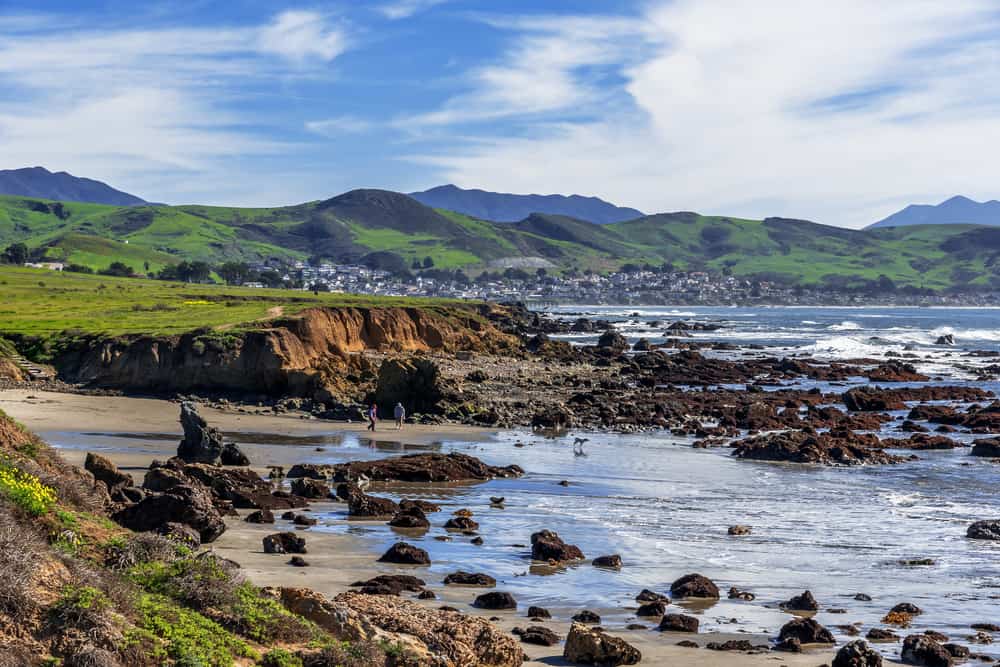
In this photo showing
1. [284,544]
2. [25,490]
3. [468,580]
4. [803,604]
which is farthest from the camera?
[284,544]

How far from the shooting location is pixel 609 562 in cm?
2053

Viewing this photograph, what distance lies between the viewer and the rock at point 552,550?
67.9ft

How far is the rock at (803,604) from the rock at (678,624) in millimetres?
2286

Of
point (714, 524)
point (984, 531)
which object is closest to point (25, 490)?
point (714, 524)

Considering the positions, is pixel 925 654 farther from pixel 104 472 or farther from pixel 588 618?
pixel 104 472

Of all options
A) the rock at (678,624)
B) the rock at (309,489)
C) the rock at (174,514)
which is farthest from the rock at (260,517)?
the rock at (678,624)

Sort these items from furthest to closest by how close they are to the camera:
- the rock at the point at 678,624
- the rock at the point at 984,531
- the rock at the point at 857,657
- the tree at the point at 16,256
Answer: the tree at the point at 16,256
the rock at the point at 984,531
the rock at the point at 678,624
the rock at the point at 857,657

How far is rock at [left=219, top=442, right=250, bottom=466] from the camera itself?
30.5 m

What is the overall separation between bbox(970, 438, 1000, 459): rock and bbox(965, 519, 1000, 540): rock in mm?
16397

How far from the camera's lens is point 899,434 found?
46125mm

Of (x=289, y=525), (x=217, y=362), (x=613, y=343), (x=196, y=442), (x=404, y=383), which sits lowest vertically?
(x=289, y=525)

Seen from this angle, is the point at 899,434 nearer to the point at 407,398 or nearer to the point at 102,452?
the point at 407,398

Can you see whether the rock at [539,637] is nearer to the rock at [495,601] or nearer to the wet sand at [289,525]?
the wet sand at [289,525]

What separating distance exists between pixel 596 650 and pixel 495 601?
3224 millimetres
